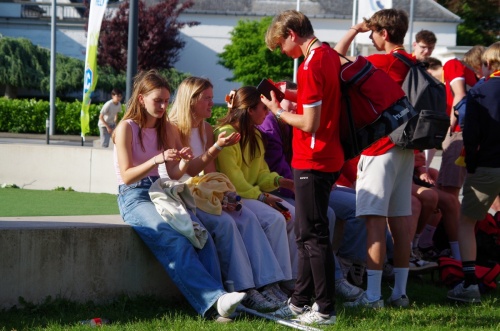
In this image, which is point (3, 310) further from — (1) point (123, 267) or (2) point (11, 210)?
(2) point (11, 210)

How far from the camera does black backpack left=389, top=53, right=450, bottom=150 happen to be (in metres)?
6.29

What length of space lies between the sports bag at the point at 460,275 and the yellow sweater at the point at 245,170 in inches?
62.4

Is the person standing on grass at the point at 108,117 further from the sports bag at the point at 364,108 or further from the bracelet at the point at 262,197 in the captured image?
the sports bag at the point at 364,108

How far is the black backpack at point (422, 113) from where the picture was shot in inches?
247

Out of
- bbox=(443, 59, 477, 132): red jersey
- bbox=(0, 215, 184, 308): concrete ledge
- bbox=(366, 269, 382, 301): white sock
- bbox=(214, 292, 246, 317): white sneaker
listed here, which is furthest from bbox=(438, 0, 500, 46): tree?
bbox=(214, 292, 246, 317): white sneaker

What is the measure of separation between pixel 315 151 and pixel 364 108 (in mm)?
497

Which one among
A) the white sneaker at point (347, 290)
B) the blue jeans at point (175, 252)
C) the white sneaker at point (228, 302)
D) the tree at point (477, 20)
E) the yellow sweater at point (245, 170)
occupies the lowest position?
the white sneaker at point (347, 290)

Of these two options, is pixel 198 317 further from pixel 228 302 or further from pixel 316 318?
pixel 316 318

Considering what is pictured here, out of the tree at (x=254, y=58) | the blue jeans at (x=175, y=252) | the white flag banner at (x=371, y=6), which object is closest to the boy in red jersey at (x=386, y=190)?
the blue jeans at (x=175, y=252)

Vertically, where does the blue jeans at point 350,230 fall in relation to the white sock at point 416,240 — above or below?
above

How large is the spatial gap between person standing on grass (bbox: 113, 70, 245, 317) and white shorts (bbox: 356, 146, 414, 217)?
1.19 m

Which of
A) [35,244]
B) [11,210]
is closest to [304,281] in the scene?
[35,244]

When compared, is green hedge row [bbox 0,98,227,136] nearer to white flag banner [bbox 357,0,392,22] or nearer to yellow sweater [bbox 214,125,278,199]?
white flag banner [bbox 357,0,392,22]

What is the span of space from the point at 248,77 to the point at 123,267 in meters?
43.8
